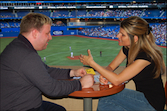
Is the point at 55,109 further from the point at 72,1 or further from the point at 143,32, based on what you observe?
the point at 72,1

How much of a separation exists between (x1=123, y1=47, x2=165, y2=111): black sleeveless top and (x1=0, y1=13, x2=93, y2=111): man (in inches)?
39.0

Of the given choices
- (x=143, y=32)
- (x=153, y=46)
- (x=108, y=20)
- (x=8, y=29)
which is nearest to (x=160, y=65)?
(x=153, y=46)

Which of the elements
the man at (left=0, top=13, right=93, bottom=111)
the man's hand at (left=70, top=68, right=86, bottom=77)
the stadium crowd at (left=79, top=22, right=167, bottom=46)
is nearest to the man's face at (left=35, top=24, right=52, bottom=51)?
the man at (left=0, top=13, right=93, bottom=111)

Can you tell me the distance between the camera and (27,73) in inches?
62.8

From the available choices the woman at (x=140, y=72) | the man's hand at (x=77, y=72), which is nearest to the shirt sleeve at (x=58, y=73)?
the man's hand at (x=77, y=72)

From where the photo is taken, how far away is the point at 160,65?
7.28ft

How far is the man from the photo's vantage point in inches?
63.1

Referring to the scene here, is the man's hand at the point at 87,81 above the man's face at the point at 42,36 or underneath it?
underneath

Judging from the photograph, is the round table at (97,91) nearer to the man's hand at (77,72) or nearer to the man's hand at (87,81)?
the man's hand at (87,81)

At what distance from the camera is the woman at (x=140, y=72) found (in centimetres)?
213

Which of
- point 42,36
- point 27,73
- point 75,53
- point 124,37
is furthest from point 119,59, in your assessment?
point 75,53

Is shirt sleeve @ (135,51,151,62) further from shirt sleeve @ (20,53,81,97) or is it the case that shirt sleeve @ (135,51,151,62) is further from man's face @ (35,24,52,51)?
man's face @ (35,24,52,51)

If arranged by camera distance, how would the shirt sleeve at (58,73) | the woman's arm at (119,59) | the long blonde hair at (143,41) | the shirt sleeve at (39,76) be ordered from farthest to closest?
the woman's arm at (119,59) → the shirt sleeve at (58,73) → the long blonde hair at (143,41) → the shirt sleeve at (39,76)

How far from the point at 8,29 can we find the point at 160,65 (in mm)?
37675
